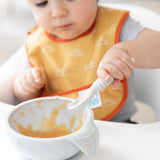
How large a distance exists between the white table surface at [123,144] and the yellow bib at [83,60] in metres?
0.29

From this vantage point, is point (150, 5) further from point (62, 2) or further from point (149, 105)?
point (62, 2)

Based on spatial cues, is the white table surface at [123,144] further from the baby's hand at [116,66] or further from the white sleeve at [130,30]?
the white sleeve at [130,30]

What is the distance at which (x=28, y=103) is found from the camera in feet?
1.91

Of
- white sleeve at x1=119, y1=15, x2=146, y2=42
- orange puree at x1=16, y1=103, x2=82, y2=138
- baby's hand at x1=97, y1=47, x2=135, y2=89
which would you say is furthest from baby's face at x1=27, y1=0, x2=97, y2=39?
orange puree at x1=16, y1=103, x2=82, y2=138

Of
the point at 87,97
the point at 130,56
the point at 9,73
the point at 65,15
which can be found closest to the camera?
the point at 87,97

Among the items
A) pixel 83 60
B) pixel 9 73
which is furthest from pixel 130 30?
pixel 9 73

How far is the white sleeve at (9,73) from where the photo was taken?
2.90 feet

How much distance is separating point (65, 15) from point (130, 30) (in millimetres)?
216

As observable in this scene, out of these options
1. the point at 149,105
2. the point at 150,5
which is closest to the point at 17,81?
the point at 149,105

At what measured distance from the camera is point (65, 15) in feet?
2.77

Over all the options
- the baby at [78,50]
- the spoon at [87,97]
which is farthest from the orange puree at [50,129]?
the baby at [78,50]

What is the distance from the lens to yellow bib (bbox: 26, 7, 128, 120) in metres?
0.93

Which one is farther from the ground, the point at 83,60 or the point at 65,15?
the point at 65,15

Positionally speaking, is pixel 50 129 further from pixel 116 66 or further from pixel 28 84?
pixel 28 84
